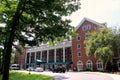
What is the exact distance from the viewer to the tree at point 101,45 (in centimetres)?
4152

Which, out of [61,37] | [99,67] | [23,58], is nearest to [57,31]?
[61,37]

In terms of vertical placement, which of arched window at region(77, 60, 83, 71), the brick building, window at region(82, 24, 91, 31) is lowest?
arched window at region(77, 60, 83, 71)

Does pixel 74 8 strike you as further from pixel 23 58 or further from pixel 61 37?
pixel 23 58

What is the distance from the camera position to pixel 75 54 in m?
57.1

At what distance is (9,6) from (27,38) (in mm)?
3599

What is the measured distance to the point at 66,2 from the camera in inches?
541

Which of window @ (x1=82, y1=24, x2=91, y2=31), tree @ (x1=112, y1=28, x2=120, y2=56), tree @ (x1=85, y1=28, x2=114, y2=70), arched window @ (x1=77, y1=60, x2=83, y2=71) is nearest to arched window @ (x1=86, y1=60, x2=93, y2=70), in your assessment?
arched window @ (x1=77, y1=60, x2=83, y2=71)

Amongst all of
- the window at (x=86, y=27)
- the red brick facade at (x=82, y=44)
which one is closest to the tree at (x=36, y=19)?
the red brick facade at (x=82, y=44)

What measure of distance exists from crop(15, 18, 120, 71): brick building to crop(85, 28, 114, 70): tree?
4356 mm

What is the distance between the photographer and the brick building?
173 ft

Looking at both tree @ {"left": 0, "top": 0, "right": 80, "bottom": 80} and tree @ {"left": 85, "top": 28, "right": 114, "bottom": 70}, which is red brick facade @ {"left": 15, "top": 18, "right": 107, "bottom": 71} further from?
tree @ {"left": 0, "top": 0, "right": 80, "bottom": 80}

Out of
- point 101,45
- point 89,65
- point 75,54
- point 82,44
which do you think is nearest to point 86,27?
point 82,44

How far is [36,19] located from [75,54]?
43.3 metres

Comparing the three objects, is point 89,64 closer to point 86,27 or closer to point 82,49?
point 82,49
